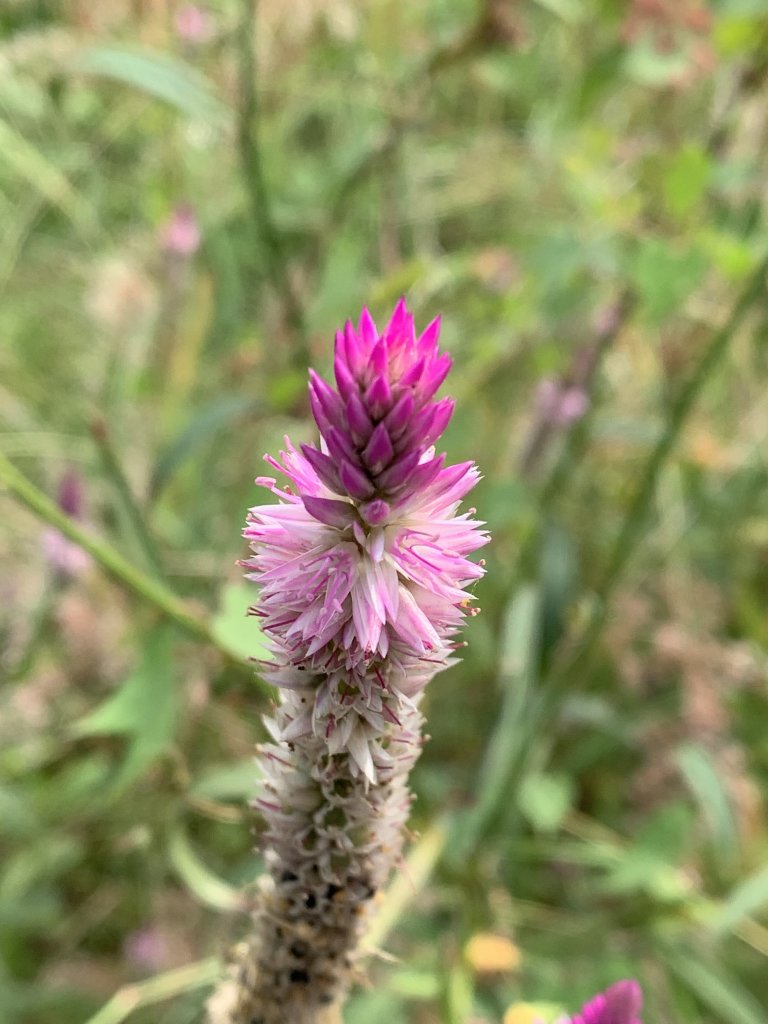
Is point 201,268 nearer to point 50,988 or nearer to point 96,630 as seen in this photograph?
point 96,630

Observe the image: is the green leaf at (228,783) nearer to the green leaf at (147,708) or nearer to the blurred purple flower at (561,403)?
the green leaf at (147,708)

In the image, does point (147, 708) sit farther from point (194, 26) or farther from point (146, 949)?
point (194, 26)

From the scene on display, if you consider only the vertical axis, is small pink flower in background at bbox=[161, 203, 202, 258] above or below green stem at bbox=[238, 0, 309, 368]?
above

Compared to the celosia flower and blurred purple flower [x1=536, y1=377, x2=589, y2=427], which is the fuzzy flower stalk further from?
blurred purple flower [x1=536, y1=377, x2=589, y2=427]

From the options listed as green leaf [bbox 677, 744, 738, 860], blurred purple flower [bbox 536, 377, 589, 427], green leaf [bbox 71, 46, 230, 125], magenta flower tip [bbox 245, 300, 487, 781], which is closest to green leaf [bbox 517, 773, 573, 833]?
green leaf [bbox 677, 744, 738, 860]

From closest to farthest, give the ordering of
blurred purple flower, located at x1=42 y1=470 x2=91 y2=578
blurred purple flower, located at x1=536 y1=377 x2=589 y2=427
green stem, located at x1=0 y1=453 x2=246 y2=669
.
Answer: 1. green stem, located at x1=0 y1=453 x2=246 y2=669
2. blurred purple flower, located at x1=42 y1=470 x2=91 y2=578
3. blurred purple flower, located at x1=536 y1=377 x2=589 y2=427

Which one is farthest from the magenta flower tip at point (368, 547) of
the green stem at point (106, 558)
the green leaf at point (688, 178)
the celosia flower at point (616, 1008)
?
the green leaf at point (688, 178)

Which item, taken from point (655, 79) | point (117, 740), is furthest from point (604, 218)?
point (117, 740)
